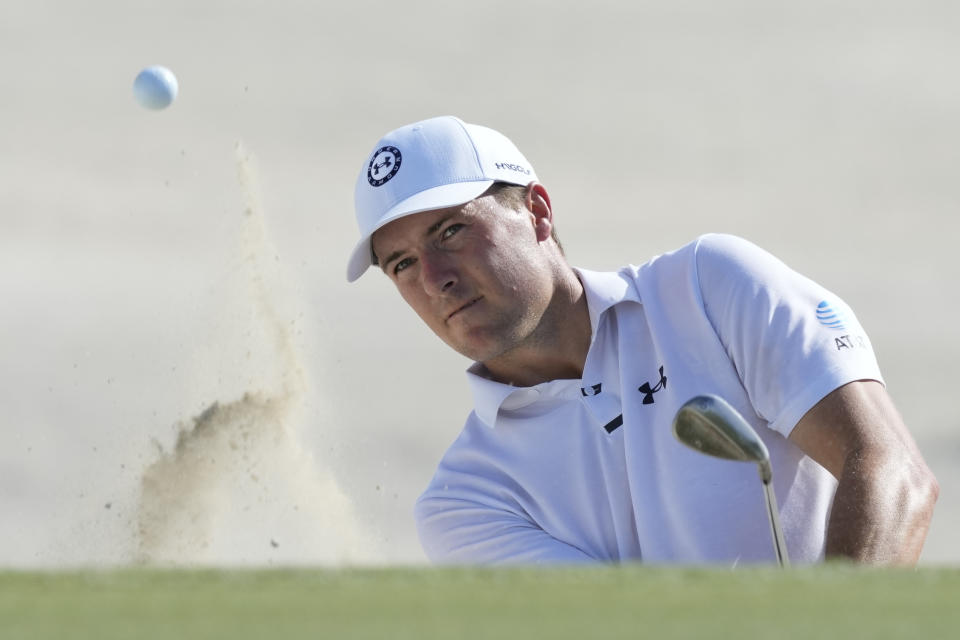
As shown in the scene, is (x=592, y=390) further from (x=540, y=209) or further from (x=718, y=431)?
(x=718, y=431)

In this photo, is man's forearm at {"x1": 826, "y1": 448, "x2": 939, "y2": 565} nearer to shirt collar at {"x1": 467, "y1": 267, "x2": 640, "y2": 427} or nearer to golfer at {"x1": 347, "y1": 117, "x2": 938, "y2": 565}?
golfer at {"x1": 347, "y1": 117, "x2": 938, "y2": 565}

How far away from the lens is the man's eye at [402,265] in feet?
11.8

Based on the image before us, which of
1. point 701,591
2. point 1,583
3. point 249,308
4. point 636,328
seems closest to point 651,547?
point 636,328

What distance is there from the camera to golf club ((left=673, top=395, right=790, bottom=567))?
7.99ft

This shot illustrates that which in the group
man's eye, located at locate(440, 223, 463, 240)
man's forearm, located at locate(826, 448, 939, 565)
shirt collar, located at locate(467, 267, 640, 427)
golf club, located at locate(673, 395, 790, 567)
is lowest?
man's forearm, located at locate(826, 448, 939, 565)

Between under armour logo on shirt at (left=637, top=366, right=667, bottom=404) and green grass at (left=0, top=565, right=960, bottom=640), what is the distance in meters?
1.29

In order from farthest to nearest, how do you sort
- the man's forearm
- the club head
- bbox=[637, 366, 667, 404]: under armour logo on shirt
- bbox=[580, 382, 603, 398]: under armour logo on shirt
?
Result: 1. bbox=[580, 382, 603, 398]: under armour logo on shirt
2. bbox=[637, 366, 667, 404]: under armour logo on shirt
3. the man's forearm
4. the club head

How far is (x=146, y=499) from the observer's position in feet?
22.7

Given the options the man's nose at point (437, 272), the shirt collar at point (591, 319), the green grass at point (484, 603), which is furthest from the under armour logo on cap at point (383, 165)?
the green grass at point (484, 603)

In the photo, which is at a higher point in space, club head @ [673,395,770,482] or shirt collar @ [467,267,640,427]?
shirt collar @ [467,267,640,427]

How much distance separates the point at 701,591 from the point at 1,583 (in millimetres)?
933

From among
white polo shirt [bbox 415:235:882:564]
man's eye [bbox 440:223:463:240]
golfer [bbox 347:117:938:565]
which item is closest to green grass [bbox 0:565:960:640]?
golfer [bbox 347:117:938:565]

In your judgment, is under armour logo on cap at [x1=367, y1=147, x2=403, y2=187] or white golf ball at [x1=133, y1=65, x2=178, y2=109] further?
white golf ball at [x1=133, y1=65, x2=178, y2=109]

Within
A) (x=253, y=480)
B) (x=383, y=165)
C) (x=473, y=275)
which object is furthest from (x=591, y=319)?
(x=253, y=480)
